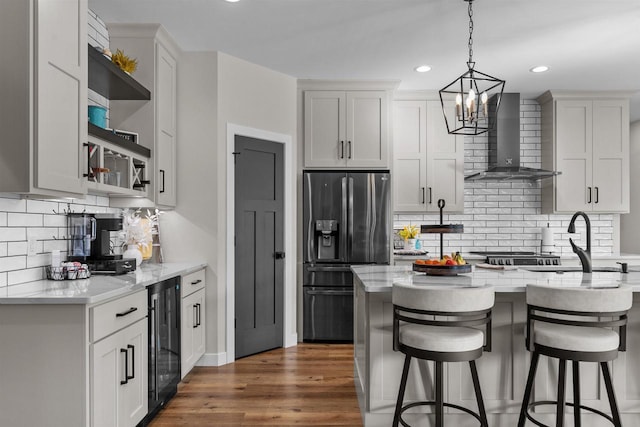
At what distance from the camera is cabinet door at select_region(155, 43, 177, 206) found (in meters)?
3.53

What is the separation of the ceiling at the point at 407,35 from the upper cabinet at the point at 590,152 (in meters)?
0.44

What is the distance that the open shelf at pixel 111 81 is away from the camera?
2.70 metres

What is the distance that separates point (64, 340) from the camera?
6.56 ft

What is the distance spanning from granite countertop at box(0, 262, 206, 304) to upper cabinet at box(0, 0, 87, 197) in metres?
0.47

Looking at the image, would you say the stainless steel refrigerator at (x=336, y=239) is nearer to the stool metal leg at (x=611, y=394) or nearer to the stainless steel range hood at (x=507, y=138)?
the stainless steel range hood at (x=507, y=138)

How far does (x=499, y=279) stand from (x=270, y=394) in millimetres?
1790

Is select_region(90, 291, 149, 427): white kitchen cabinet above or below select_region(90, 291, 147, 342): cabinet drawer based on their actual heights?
below

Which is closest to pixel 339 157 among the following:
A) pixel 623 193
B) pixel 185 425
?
pixel 185 425

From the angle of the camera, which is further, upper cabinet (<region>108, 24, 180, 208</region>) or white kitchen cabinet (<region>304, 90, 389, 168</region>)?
white kitchen cabinet (<region>304, 90, 389, 168</region>)

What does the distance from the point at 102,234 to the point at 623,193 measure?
5431 millimetres

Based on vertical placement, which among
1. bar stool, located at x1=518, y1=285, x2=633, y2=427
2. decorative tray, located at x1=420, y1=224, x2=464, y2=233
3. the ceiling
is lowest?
bar stool, located at x1=518, y1=285, x2=633, y2=427

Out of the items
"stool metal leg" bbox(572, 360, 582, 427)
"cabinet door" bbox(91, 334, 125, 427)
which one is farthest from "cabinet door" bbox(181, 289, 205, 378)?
"stool metal leg" bbox(572, 360, 582, 427)

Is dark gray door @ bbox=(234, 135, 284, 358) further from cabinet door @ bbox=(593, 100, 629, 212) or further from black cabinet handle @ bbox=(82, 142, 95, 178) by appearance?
cabinet door @ bbox=(593, 100, 629, 212)

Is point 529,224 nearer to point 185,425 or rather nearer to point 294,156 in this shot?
point 294,156
